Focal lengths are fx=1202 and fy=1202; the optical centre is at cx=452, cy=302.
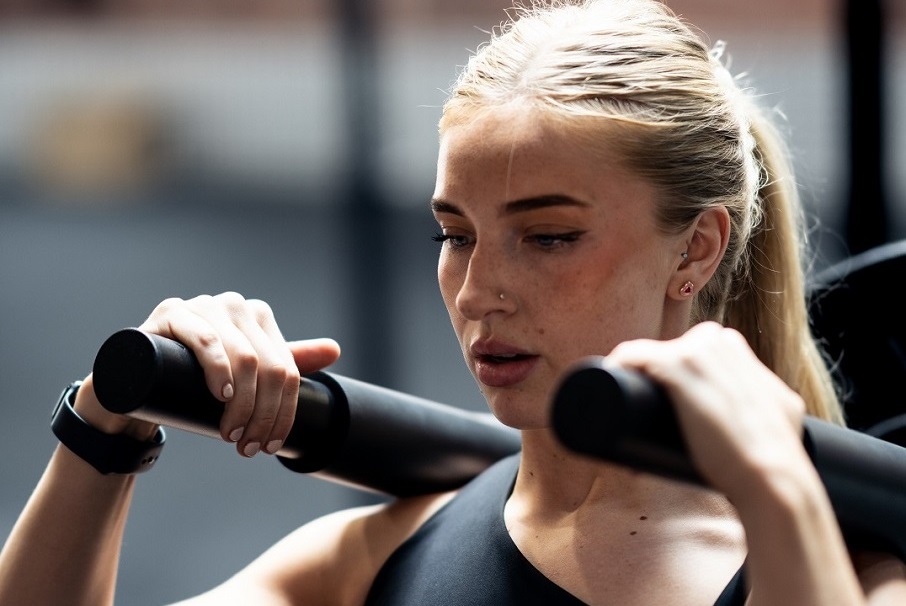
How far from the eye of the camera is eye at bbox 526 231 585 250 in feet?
2.92

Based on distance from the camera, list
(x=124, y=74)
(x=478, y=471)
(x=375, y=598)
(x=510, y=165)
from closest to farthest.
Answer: (x=510, y=165), (x=375, y=598), (x=478, y=471), (x=124, y=74)

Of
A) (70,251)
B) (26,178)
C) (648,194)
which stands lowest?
(70,251)

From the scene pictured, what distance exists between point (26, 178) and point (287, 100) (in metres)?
0.79

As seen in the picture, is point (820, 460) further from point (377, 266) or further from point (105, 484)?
point (377, 266)

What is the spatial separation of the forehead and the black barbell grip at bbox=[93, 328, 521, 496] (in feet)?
0.71

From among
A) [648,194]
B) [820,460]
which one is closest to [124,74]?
[648,194]

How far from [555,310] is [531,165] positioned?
0.11 m

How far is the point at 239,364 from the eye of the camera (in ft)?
2.90

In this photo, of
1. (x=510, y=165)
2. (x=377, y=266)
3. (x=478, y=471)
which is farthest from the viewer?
(x=377, y=266)

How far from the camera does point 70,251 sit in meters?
3.44

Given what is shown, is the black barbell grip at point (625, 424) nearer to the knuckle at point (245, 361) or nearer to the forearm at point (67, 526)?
the knuckle at point (245, 361)

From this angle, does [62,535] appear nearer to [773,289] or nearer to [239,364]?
[239,364]

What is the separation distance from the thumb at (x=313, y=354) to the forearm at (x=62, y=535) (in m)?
0.18

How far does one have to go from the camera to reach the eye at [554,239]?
0.89m
